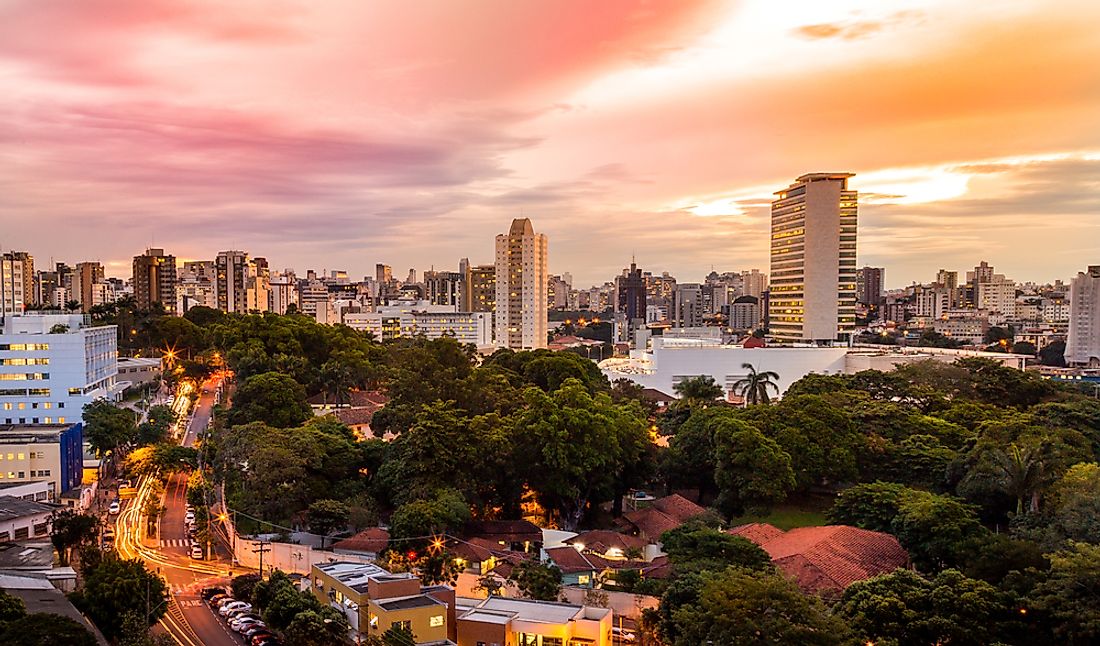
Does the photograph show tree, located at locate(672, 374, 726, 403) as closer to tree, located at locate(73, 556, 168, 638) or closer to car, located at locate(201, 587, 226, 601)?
car, located at locate(201, 587, 226, 601)

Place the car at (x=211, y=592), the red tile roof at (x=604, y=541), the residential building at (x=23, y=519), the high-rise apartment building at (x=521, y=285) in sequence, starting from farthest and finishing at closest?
the high-rise apartment building at (x=521, y=285)
the residential building at (x=23, y=519)
the red tile roof at (x=604, y=541)
the car at (x=211, y=592)

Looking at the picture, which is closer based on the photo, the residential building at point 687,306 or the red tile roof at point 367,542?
the red tile roof at point 367,542

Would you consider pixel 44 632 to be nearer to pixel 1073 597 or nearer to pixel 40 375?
pixel 1073 597

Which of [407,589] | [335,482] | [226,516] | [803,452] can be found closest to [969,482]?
[803,452]

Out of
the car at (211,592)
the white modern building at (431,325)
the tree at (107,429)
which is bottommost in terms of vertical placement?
the car at (211,592)

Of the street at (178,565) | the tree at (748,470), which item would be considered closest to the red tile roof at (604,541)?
the tree at (748,470)

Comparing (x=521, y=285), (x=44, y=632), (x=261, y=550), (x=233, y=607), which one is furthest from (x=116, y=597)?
(x=521, y=285)

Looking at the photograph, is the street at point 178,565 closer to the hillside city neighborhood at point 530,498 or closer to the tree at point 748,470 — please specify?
the hillside city neighborhood at point 530,498

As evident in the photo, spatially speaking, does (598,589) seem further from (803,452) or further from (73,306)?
(73,306)

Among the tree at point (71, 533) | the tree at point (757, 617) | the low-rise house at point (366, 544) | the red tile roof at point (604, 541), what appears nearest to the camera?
the tree at point (757, 617)
